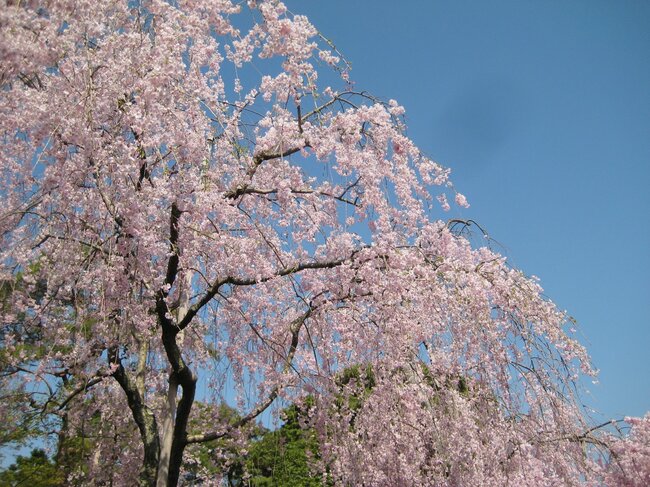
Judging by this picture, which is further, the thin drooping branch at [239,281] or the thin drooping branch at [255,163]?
the thin drooping branch at [255,163]

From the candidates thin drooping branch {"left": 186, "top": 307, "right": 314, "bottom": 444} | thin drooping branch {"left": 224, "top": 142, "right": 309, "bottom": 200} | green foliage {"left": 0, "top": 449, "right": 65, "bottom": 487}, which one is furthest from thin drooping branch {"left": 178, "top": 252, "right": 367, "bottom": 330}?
green foliage {"left": 0, "top": 449, "right": 65, "bottom": 487}

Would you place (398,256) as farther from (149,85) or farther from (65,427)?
(65,427)

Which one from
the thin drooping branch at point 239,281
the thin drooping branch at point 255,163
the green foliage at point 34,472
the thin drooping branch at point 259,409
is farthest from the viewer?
the green foliage at point 34,472

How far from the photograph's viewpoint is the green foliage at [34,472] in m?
10.1

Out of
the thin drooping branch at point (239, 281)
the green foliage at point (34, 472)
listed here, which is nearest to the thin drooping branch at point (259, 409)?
the thin drooping branch at point (239, 281)

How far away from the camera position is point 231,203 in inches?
178

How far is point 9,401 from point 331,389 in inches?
166

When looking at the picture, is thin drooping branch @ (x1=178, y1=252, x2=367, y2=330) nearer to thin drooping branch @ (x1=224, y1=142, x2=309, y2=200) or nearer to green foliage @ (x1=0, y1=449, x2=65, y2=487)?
thin drooping branch @ (x1=224, y1=142, x2=309, y2=200)

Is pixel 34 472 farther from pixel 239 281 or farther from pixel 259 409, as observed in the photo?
pixel 239 281

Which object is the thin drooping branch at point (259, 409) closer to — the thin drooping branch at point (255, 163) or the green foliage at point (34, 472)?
the thin drooping branch at point (255, 163)

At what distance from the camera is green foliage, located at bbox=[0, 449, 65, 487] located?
10.1 metres

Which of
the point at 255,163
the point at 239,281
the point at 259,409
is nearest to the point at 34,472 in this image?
the point at 259,409

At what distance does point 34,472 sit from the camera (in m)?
7.91

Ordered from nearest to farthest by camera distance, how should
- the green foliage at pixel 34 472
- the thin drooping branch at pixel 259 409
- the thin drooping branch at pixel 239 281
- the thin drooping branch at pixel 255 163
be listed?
the thin drooping branch at pixel 239 281, the thin drooping branch at pixel 255 163, the thin drooping branch at pixel 259 409, the green foliage at pixel 34 472
